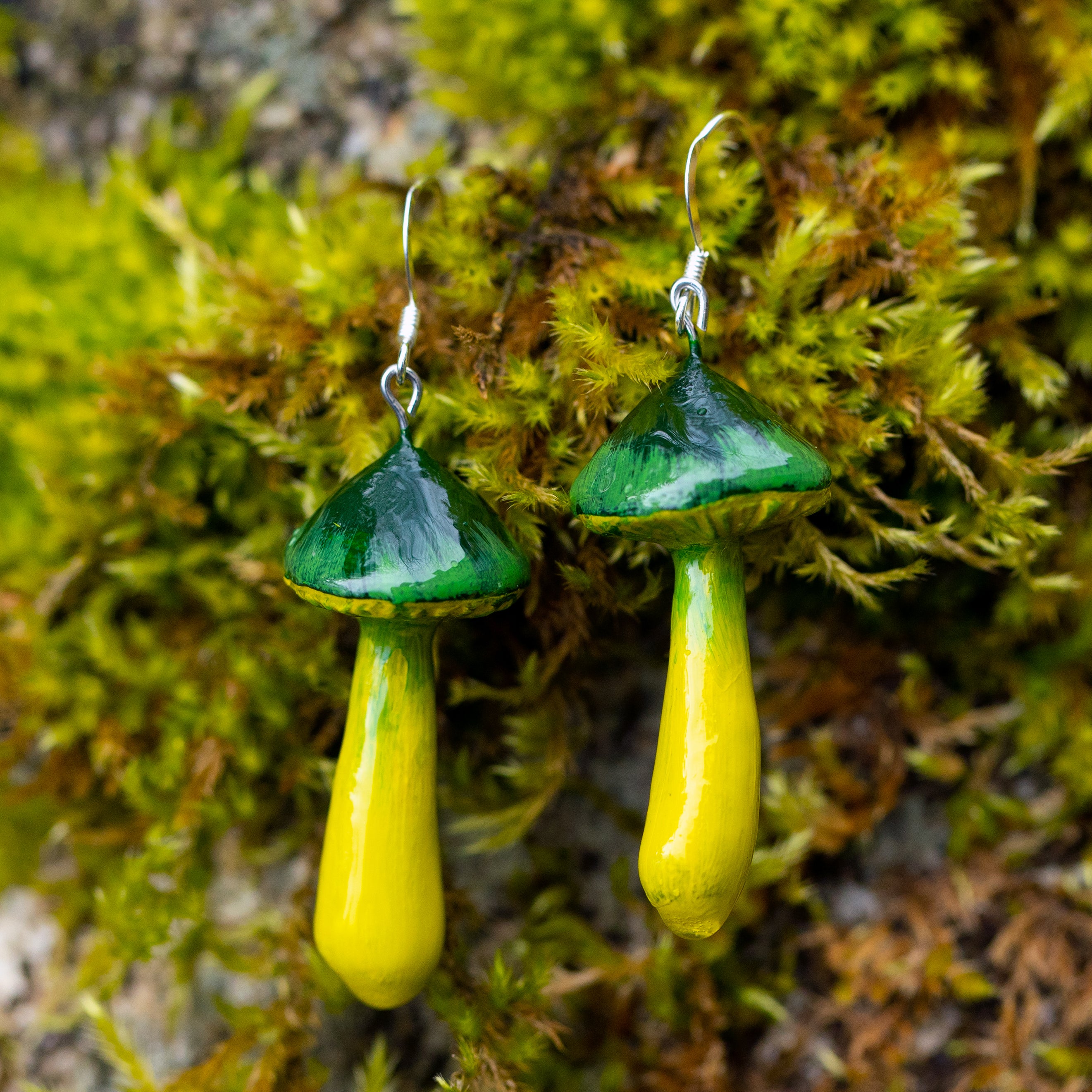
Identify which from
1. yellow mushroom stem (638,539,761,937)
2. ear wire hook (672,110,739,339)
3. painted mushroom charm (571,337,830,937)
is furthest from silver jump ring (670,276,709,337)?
yellow mushroom stem (638,539,761,937)

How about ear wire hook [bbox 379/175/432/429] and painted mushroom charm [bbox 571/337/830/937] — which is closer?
painted mushroom charm [bbox 571/337/830/937]

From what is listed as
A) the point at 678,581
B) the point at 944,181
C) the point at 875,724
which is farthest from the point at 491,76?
the point at 875,724

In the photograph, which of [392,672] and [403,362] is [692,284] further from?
[392,672]

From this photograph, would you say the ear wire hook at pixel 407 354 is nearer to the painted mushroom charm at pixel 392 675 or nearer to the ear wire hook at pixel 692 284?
the painted mushroom charm at pixel 392 675

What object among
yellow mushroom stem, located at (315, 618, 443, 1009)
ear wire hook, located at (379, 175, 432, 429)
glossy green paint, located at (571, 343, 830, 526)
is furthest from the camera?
ear wire hook, located at (379, 175, 432, 429)

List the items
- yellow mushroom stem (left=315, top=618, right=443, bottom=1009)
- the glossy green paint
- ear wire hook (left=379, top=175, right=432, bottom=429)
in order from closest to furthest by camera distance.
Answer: the glossy green paint < yellow mushroom stem (left=315, top=618, right=443, bottom=1009) < ear wire hook (left=379, top=175, right=432, bottom=429)

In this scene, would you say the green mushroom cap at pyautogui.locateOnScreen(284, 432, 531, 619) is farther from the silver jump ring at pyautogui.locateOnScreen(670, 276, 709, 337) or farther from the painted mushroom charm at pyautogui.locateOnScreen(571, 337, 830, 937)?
the silver jump ring at pyautogui.locateOnScreen(670, 276, 709, 337)

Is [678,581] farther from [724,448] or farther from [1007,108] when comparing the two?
[1007,108]

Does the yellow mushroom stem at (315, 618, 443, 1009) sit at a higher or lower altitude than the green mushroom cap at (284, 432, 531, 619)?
lower
